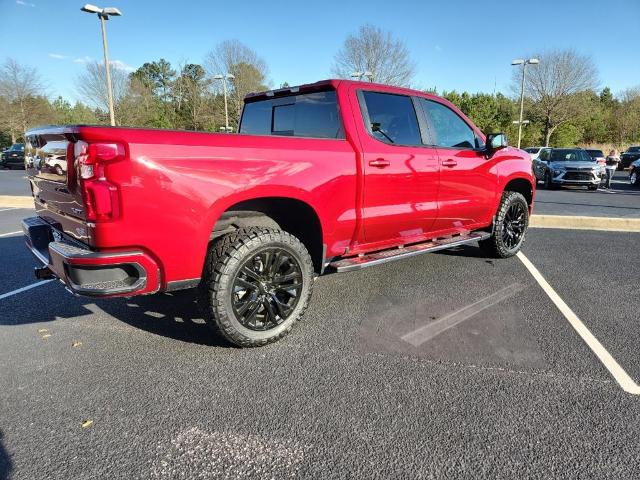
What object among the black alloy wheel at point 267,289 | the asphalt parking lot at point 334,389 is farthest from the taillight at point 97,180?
the asphalt parking lot at point 334,389

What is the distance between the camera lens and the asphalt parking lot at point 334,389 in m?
2.04

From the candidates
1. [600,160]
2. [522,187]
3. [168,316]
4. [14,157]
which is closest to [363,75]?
[600,160]

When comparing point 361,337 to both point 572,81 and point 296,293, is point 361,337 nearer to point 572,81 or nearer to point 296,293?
point 296,293

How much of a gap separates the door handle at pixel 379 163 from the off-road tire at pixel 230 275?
97cm

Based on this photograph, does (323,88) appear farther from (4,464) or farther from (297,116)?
(4,464)

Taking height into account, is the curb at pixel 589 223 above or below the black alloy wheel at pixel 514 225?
below

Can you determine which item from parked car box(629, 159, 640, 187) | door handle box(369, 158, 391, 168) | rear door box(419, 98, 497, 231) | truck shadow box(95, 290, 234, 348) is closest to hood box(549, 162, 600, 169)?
parked car box(629, 159, 640, 187)

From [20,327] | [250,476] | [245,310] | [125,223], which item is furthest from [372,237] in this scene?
[20,327]

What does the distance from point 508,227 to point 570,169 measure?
11.7m

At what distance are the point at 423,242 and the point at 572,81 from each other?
4194cm

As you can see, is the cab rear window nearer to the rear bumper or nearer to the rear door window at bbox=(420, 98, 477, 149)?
the rear door window at bbox=(420, 98, 477, 149)

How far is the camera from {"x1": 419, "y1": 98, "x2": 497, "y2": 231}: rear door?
14.4ft

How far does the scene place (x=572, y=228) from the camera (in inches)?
297

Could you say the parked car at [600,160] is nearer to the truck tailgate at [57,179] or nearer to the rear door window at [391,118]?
the rear door window at [391,118]
